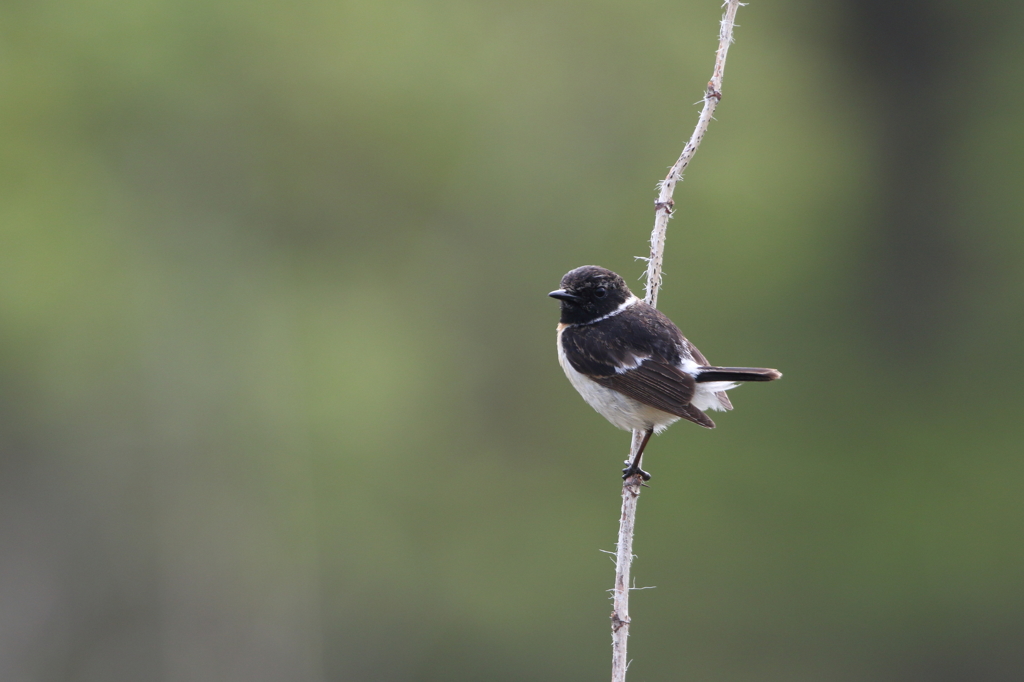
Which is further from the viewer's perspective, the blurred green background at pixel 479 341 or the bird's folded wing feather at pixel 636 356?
the blurred green background at pixel 479 341

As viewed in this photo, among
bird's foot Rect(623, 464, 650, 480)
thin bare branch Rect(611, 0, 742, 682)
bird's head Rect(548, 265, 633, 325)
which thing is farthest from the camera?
bird's head Rect(548, 265, 633, 325)

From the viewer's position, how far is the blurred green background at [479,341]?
13422mm

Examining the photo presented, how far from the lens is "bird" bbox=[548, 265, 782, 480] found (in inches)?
195

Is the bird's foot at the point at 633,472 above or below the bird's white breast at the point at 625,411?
below

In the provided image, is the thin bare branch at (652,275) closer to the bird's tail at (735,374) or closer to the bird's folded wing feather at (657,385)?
the bird's folded wing feather at (657,385)

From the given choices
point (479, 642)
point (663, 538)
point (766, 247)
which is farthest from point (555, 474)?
point (766, 247)

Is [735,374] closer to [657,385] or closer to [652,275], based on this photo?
[657,385]

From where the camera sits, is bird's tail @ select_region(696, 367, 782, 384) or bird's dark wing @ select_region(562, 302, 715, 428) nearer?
bird's tail @ select_region(696, 367, 782, 384)

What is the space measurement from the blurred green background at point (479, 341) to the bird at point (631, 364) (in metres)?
8.21

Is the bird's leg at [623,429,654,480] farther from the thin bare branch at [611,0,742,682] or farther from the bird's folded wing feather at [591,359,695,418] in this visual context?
the bird's folded wing feather at [591,359,695,418]

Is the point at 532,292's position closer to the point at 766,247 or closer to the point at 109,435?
the point at 766,247

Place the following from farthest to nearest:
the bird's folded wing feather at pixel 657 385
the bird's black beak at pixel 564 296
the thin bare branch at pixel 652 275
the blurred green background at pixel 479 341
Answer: the blurred green background at pixel 479 341 → the bird's black beak at pixel 564 296 → the bird's folded wing feather at pixel 657 385 → the thin bare branch at pixel 652 275

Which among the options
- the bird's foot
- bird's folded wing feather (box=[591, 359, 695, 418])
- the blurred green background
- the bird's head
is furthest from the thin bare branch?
the blurred green background

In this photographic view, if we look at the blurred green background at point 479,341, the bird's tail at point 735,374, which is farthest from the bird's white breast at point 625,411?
the blurred green background at point 479,341
